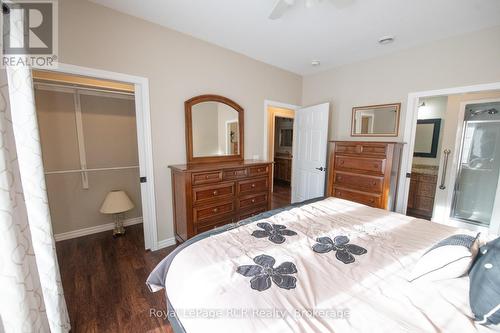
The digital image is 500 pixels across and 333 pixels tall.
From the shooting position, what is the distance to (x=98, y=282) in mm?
1905

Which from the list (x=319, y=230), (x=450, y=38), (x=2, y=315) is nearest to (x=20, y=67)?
(x=2, y=315)

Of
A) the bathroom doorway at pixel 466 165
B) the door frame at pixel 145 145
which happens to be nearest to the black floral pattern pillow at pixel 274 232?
the door frame at pixel 145 145

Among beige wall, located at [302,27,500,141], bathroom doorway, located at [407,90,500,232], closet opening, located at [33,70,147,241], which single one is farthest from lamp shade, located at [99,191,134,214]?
bathroom doorway, located at [407,90,500,232]

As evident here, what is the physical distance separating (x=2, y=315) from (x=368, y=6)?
3.39 m

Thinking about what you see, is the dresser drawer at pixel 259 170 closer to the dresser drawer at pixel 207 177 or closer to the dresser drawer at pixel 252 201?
the dresser drawer at pixel 252 201

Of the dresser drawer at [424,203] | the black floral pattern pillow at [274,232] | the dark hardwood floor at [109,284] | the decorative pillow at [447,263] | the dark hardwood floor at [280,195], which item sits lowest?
the dark hardwood floor at [109,284]

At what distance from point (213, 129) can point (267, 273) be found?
215 cm

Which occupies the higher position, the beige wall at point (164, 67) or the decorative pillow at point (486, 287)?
the beige wall at point (164, 67)

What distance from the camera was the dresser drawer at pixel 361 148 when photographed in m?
2.55

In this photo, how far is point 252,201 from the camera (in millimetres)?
2744

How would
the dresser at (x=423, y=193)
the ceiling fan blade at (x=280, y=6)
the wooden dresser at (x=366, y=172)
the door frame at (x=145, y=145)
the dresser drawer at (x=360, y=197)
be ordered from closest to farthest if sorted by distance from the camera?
the ceiling fan blade at (x=280, y=6) → the door frame at (x=145, y=145) → the wooden dresser at (x=366, y=172) → the dresser drawer at (x=360, y=197) → the dresser at (x=423, y=193)

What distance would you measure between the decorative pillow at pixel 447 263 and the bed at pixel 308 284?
1.4 inches

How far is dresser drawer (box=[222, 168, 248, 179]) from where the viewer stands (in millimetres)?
2434

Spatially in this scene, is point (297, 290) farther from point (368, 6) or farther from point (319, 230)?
point (368, 6)
